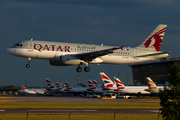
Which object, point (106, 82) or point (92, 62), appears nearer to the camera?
point (92, 62)

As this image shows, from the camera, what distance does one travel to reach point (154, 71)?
561ft

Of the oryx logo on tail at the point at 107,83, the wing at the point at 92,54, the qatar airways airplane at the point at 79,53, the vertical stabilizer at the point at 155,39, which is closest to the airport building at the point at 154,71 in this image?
the oryx logo on tail at the point at 107,83

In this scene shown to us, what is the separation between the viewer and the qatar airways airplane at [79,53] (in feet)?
165

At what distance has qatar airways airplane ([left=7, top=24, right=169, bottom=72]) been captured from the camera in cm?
5019

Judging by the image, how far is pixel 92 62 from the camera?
185 feet

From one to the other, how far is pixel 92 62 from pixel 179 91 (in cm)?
3295

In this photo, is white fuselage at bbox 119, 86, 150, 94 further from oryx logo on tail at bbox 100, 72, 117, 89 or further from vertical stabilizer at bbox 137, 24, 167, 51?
vertical stabilizer at bbox 137, 24, 167, 51

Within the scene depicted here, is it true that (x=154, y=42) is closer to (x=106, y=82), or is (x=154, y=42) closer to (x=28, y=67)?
(x=28, y=67)

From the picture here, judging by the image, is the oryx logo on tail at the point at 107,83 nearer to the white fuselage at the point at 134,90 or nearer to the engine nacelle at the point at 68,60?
the white fuselage at the point at 134,90

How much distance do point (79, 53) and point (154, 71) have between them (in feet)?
412

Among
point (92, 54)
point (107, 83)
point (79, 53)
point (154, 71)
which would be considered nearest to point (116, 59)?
point (92, 54)

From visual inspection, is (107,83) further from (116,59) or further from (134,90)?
(116,59)

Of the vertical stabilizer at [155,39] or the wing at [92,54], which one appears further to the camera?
the vertical stabilizer at [155,39]

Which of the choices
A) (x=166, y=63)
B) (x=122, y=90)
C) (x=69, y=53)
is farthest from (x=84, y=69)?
(x=166, y=63)
